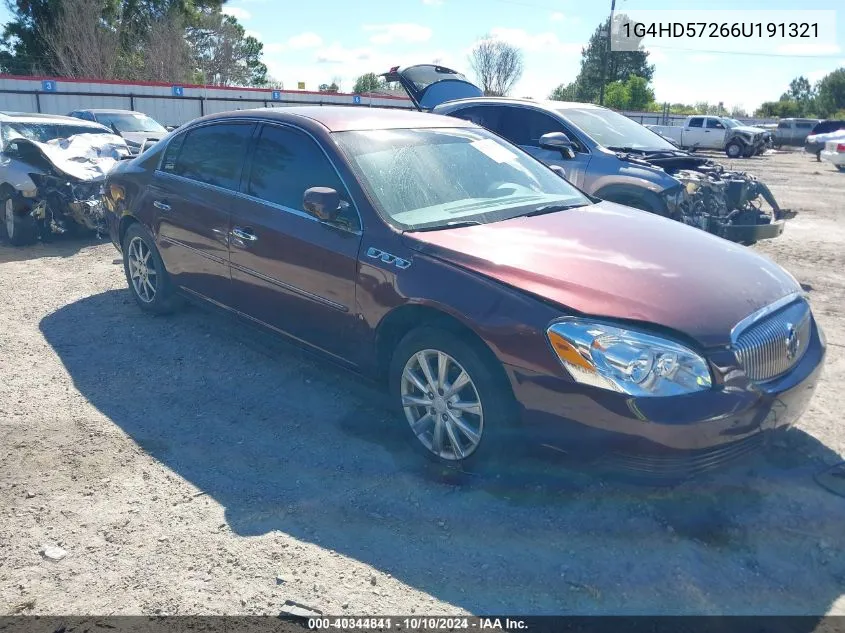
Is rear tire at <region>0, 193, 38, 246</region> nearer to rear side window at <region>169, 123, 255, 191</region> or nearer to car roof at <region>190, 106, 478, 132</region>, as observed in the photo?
rear side window at <region>169, 123, 255, 191</region>

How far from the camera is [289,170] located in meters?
4.45

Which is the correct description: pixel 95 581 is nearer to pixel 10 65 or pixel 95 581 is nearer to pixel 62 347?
pixel 62 347

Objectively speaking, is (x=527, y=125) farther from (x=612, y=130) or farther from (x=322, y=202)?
(x=322, y=202)

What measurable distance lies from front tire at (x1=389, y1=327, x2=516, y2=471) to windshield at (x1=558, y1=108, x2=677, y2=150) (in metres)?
5.66

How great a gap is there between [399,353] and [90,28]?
35742mm

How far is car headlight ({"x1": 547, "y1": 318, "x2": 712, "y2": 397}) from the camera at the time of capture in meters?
2.92

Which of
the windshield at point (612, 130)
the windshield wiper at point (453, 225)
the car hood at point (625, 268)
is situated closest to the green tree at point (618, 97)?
the windshield at point (612, 130)

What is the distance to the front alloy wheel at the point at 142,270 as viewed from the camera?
5.87m

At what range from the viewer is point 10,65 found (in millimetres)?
35219

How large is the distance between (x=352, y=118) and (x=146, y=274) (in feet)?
8.26

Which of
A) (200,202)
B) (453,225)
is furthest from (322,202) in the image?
(200,202)

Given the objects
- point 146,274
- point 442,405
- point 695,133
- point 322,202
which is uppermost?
point 695,133

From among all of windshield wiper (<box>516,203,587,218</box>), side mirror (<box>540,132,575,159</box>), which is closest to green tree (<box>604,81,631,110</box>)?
side mirror (<box>540,132,575,159</box>)

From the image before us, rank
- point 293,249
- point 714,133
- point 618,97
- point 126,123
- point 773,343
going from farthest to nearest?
point 618,97 < point 714,133 < point 126,123 < point 293,249 < point 773,343
